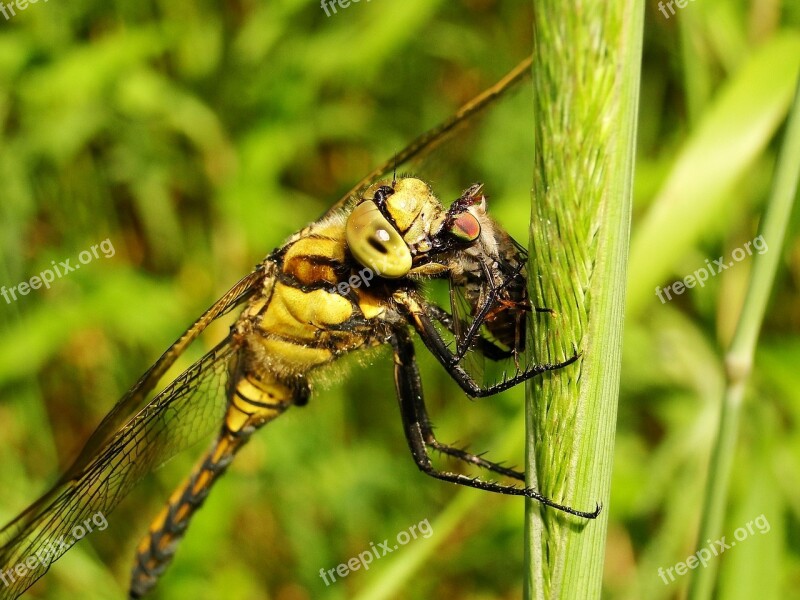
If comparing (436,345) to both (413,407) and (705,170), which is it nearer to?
(413,407)

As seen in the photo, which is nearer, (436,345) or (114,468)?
(436,345)

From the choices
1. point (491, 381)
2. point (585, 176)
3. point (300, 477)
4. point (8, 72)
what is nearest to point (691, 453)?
point (491, 381)

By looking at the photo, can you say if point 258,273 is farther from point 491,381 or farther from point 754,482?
point 754,482

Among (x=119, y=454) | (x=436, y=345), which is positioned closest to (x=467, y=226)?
(x=436, y=345)

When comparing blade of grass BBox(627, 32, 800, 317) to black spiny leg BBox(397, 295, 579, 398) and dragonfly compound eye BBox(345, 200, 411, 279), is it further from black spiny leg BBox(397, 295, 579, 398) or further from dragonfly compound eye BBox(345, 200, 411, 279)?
dragonfly compound eye BBox(345, 200, 411, 279)

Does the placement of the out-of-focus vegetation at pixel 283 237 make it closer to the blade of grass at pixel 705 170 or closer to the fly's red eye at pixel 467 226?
the blade of grass at pixel 705 170
